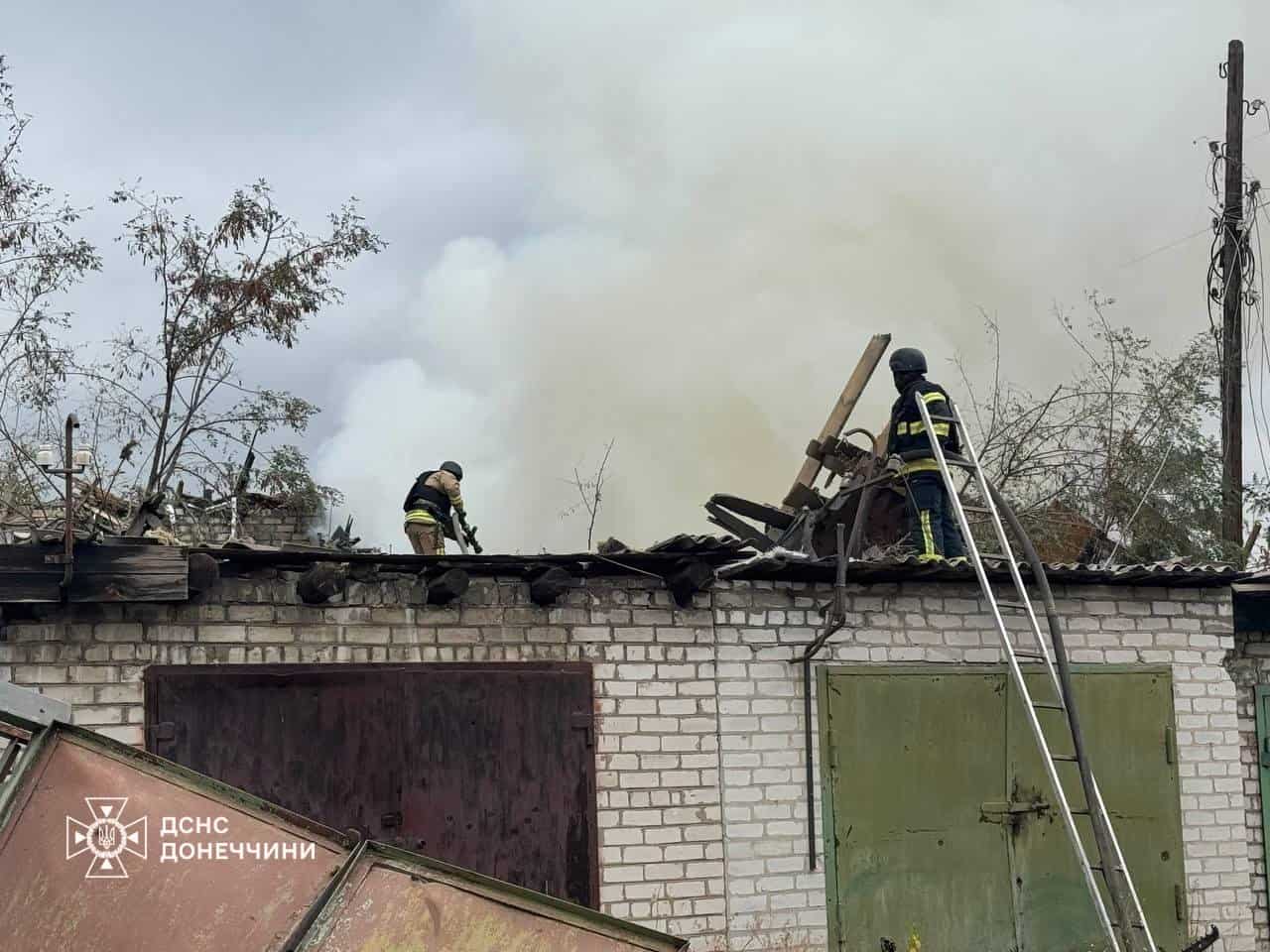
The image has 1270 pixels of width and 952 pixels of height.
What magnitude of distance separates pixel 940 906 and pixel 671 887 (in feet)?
6.07

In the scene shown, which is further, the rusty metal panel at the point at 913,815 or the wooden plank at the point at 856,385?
the wooden plank at the point at 856,385

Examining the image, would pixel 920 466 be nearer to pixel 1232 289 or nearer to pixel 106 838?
pixel 106 838

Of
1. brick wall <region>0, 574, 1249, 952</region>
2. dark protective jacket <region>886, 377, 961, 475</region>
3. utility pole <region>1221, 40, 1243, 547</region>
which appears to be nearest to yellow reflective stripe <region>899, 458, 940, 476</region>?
dark protective jacket <region>886, 377, 961, 475</region>

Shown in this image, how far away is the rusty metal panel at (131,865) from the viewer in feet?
14.9

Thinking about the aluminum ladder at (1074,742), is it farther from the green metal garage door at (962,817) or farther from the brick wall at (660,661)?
the brick wall at (660,661)

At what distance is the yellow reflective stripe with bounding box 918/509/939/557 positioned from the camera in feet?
32.8

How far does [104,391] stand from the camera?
1780 cm

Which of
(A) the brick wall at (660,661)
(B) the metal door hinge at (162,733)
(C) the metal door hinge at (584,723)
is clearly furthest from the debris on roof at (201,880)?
(C) the metal door hinge at (584,723)

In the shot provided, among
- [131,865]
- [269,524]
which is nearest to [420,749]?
[131,865]

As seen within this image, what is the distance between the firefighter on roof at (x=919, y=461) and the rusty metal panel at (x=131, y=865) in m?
5.93

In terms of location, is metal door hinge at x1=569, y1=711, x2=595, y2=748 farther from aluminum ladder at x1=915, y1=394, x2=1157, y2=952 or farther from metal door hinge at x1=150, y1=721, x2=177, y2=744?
aluminum ladder at x1=915, y1=394, x2=1157, y2=952

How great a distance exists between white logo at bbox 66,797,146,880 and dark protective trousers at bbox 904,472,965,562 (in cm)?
626

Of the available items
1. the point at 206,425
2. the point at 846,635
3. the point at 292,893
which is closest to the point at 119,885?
the point at 292,893

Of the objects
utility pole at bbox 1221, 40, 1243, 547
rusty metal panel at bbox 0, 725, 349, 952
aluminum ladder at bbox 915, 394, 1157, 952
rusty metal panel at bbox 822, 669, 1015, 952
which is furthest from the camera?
utility pole at bbox 1221, 40, 1243, 547
